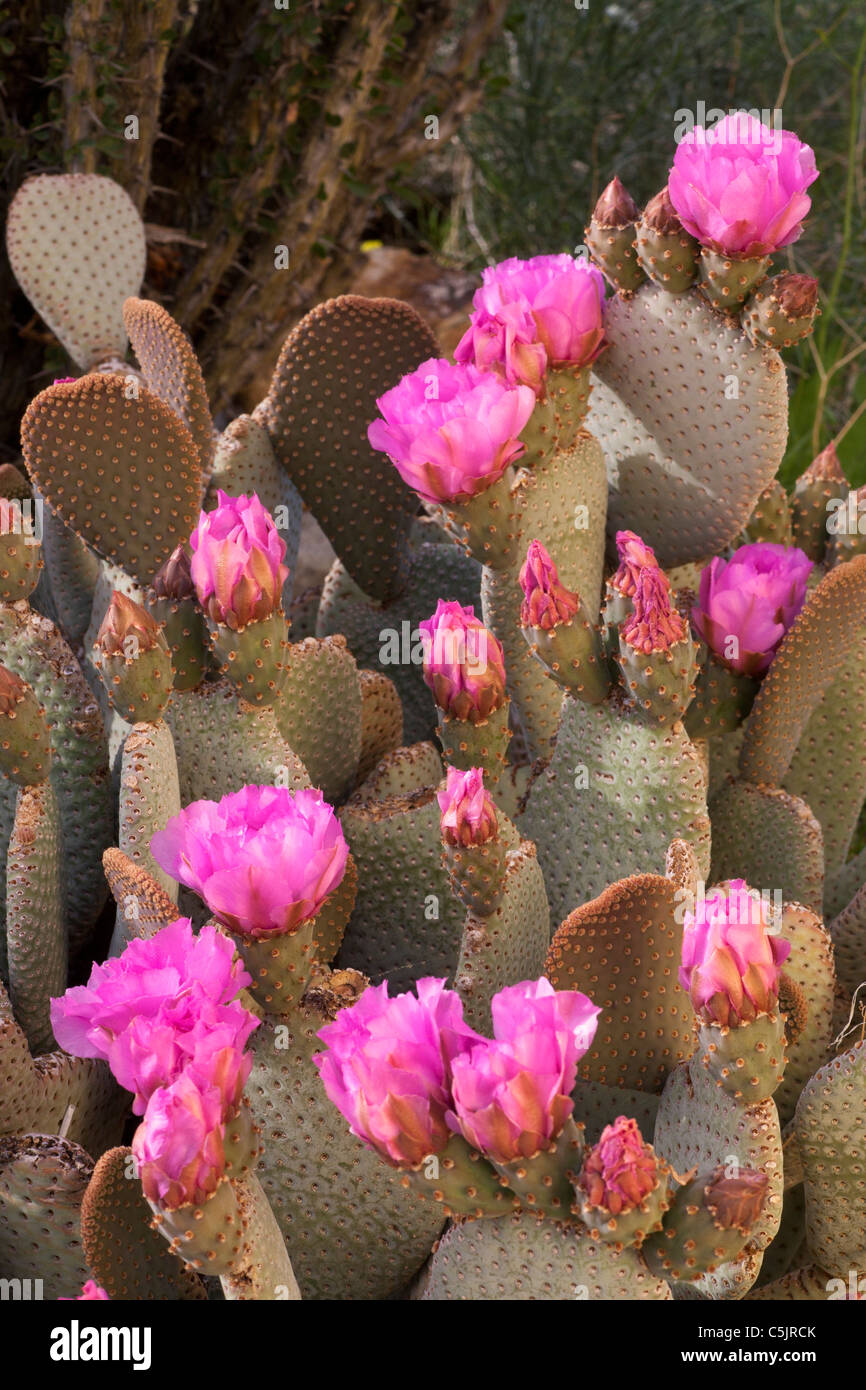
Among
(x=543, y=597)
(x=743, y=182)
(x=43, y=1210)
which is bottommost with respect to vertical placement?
(x=43, y=1210)

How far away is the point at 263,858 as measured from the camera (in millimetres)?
848

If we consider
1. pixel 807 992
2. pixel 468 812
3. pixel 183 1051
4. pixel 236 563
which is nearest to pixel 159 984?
pixel 183 1051

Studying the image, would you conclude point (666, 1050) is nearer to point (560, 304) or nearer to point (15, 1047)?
point (15, 1047)

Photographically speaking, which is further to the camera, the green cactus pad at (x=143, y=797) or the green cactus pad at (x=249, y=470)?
the green cactus pad at (x=249, y=470)

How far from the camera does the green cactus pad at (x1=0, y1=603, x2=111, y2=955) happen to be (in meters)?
1.23

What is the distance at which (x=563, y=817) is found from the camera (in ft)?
4.01

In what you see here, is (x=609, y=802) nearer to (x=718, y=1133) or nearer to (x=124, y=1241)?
(x=718, y=1133)

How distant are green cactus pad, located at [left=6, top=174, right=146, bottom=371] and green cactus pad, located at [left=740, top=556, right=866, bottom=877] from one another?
97 cm

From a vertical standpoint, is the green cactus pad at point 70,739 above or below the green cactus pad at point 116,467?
below

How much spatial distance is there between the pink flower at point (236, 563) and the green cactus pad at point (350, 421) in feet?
1.37

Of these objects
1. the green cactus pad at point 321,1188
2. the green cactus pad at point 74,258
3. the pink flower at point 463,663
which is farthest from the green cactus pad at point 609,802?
the green cactus pad at point 74,258

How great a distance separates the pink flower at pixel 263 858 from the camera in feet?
2.79

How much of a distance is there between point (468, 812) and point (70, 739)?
0.44m

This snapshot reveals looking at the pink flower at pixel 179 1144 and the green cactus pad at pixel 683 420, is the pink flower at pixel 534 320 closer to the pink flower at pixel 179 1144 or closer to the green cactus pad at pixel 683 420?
the green cactus pad at pixel 683 420
